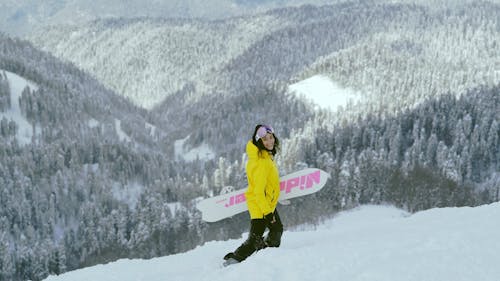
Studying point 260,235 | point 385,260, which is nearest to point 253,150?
point 260,235

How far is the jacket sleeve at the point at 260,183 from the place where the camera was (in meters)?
11.0

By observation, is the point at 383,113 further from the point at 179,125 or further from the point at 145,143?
the point at 179,125

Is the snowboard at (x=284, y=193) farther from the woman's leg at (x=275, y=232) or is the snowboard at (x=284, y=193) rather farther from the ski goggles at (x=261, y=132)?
the ski goggles at (x=261, y=132)

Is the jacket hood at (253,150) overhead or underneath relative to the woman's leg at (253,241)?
overhead

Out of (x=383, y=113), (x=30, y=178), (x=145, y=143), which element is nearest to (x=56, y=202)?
(x=30, y=178)

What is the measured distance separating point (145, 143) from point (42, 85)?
111 ft

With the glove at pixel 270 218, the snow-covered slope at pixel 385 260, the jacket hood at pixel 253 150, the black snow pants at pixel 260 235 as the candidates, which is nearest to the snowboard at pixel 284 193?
the snow-covered slope at pixel 385 260

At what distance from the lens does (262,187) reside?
36.0 ft

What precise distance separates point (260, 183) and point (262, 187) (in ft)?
0.35

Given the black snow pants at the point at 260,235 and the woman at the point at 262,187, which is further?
the black snow pants at the point at 260,235

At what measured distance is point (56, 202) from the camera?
306 feet

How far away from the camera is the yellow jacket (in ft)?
36.1

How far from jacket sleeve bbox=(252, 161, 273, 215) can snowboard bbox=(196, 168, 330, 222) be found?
2.11 metres

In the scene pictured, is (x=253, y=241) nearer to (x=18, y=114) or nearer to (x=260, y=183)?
(x=260, y=183)
